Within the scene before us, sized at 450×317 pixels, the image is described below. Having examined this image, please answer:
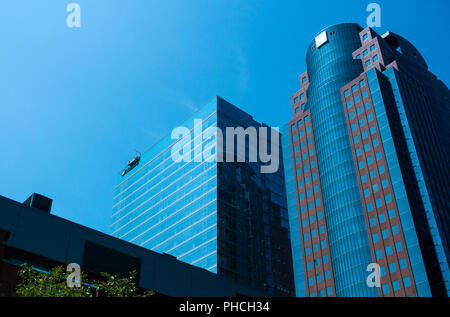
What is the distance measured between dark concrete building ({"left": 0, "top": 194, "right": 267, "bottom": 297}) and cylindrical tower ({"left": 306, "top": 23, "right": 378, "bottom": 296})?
63.3 metres

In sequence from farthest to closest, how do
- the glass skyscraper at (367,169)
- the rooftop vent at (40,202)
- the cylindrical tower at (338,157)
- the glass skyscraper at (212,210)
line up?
1. the glass skyscraper at (212,210)
2. the cylindrical tower at (338,157)
3. the glass skyscraper at (367,169)
4. the rooftop vent at (40,202)

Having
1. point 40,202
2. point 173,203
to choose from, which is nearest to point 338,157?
point 173,203

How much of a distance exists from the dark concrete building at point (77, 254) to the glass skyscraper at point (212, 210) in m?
77.3

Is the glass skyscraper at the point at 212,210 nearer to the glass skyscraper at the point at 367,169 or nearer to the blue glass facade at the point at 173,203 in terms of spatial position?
the blue glass facade at the point at 173,203

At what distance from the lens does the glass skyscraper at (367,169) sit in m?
103

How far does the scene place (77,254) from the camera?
143 feet

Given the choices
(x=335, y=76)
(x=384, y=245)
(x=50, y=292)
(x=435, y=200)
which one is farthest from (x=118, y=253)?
(x=335, y=76)

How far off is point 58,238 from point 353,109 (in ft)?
325

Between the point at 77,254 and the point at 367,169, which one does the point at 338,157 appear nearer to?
the point at 367,169

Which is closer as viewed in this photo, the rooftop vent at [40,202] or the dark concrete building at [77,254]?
the dark concrete building at [77,254]

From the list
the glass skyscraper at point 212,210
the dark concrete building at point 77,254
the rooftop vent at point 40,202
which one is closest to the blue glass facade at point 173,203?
the glass skyscraper at point 212,210

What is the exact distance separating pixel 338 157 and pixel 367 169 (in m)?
10.2

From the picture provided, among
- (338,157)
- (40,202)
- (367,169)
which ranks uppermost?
(338,157)

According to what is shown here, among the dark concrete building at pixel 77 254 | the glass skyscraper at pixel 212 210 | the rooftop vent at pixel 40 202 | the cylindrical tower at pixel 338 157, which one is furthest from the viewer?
the glass skyscraper at pixel 212 210
